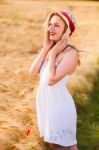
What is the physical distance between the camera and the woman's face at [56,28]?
5273 millimetres

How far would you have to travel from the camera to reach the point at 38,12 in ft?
55.4

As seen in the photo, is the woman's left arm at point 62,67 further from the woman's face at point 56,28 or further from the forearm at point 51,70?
the woman's face at point 56,28

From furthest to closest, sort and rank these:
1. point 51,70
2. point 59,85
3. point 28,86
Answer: point 28,86 → point 59,85 → point 51,70

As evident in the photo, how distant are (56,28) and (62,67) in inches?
13.6

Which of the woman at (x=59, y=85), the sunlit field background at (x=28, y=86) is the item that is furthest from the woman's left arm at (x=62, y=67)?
the sunlit field background at (x=28, y=86)

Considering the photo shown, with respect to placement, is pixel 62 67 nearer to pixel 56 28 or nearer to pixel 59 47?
pixel 59 47

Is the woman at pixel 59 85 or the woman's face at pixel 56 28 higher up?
the woman's face at pixel 56 28

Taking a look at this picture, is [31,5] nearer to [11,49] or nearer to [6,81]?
[11,49]

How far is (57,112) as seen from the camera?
17.2 feet

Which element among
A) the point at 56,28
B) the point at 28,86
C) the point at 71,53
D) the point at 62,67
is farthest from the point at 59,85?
the point at 28,86

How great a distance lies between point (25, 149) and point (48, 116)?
Result: 28.6 inches

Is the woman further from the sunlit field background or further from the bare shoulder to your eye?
the sunlit field background

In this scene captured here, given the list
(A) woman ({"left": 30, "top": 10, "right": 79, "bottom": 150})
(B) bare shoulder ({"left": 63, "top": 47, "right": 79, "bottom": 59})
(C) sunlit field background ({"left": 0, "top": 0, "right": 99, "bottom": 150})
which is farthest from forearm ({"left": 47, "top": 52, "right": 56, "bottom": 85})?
(C) sunlit field background ({"left": 0, "top": 0, "right": 99, "bottom": 150})

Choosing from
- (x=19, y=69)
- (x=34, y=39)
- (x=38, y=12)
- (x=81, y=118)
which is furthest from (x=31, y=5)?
(x=81, y=118)
